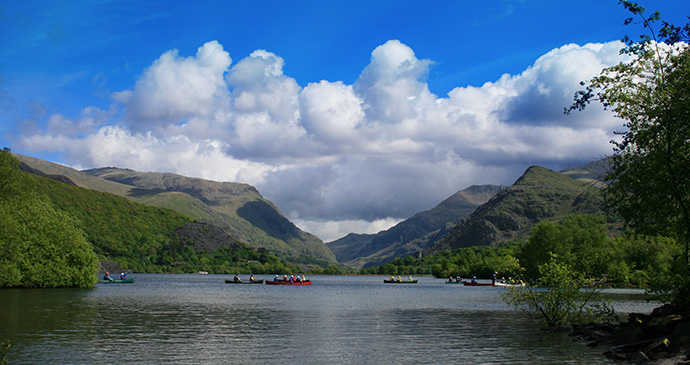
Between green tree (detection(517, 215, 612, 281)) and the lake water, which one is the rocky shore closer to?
the lake water

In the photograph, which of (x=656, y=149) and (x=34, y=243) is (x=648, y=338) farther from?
(x=34, y=243)

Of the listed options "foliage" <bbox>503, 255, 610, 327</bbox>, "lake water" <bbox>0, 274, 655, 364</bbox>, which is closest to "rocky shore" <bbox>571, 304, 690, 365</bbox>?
"lake water" <bbox>0, 274, 655, 364</bbox>

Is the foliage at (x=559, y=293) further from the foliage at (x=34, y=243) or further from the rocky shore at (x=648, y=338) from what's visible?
the foliage at (x=34, y=243)

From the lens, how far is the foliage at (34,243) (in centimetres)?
10556

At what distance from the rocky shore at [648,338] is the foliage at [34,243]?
333 ft

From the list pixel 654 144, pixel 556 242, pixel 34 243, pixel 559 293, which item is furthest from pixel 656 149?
pixel 556 242

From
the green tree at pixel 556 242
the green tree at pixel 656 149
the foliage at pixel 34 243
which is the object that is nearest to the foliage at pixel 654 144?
the green tree at pixel 656 149

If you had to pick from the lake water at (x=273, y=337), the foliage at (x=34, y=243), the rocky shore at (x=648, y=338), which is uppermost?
the foliage at (x=34, y=243)

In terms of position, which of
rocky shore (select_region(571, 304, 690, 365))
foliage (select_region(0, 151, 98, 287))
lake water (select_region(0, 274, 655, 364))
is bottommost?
lake water (select_region(0, 274, 655, 364))

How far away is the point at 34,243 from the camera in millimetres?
110000

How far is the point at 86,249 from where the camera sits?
119375mm

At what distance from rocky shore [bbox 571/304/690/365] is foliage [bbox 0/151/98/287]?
102m

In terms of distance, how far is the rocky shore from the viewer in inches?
1407

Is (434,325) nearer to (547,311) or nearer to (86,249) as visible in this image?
(547,311)
